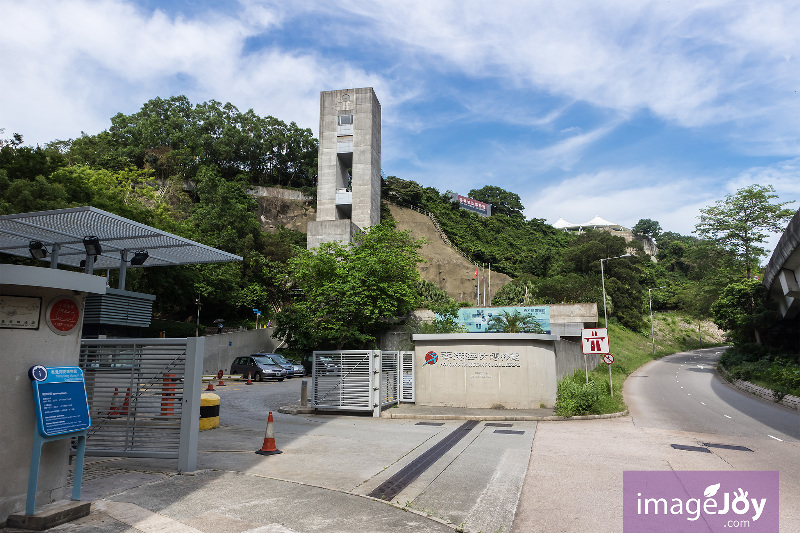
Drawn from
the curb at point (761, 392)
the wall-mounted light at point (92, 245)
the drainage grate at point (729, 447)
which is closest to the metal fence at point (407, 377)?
the drainage grate at point (729, 447)

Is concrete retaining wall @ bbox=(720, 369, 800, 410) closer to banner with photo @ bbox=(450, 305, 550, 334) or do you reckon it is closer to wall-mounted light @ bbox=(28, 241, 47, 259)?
banner with photo @ bbox=(450, 305, 550, 334)

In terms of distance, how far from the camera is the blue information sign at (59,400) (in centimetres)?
530

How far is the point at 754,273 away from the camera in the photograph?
147 ft

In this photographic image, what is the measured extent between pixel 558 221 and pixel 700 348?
69.1 metres

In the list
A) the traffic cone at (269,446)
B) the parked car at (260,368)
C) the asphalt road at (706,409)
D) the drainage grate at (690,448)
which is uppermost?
Answer: the parked car at (260,368)

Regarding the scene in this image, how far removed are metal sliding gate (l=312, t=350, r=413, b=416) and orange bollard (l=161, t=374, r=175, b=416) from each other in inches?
315

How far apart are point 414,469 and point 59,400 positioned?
531 cm

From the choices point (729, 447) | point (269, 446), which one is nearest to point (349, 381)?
point (269, 446)

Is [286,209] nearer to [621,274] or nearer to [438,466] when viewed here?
[621,274]

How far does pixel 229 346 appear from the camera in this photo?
37.8 meters

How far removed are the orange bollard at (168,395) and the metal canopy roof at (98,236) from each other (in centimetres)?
256

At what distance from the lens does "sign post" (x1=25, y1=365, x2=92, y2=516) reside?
17.2 feet

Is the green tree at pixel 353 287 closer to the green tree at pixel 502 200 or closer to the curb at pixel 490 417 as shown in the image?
the curb at pixel 490 417

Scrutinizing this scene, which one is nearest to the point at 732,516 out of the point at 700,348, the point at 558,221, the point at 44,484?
the point at 44,484
